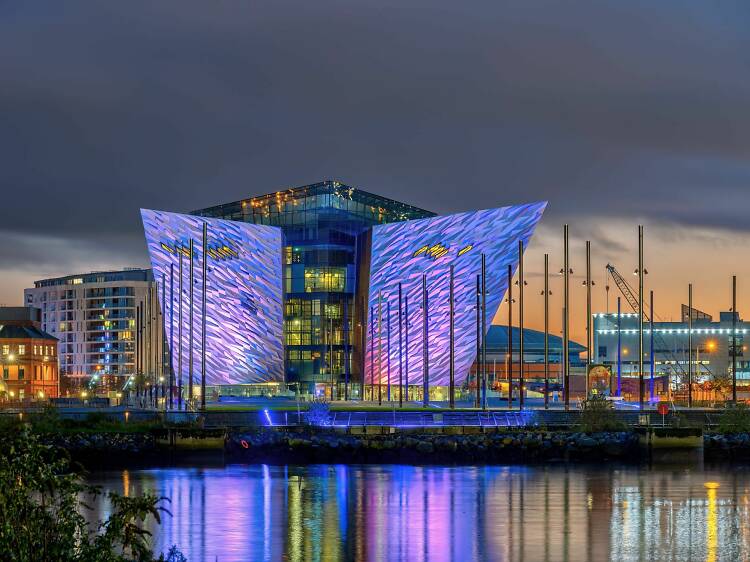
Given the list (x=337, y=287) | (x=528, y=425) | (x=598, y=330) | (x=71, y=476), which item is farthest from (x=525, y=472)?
(x=598, y=330)

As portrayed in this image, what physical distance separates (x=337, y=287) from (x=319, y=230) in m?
5.20

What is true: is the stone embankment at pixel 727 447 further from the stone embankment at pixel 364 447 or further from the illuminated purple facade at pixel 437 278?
the illuminated purple facade at pixel 437 278

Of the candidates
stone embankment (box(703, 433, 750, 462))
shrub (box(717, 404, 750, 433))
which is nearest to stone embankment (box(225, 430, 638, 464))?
stone embankment (box(703, 433, 750, 462))

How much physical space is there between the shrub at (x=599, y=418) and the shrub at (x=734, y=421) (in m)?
6.50

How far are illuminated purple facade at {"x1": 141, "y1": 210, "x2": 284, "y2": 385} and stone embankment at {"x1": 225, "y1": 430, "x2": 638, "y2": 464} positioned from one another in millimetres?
38840

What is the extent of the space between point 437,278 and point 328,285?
16.7 m

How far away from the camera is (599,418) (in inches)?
2486

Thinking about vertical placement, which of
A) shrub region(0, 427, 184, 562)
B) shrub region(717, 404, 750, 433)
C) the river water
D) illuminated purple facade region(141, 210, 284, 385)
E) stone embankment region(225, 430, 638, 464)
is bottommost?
the river water

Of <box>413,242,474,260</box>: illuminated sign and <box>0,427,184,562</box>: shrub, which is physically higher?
<box>413,242,474,260</box>: illuminated sign

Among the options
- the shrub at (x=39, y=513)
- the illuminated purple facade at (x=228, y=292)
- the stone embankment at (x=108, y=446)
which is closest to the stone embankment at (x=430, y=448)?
the stone embankment at (x=108, y=446)

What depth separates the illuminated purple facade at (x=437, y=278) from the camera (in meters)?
97.1

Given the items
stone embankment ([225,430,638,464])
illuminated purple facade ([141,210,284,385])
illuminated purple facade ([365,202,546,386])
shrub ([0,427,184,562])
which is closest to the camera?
shrub ([0,427,184,562])

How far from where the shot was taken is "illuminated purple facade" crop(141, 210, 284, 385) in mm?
103000

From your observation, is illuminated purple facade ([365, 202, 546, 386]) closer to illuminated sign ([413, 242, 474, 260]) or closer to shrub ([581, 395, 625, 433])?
illuminated sign ([413, 242, 474, 260])
